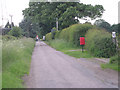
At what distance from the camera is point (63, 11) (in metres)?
36.3

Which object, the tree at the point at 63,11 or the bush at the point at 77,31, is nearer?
the bush at the point at 77,31

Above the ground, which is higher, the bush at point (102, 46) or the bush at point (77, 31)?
the bush at point (77, 31)

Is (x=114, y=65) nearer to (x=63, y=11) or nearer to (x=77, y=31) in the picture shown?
(x=77, y=31)

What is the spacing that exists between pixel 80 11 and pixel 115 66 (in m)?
25.5

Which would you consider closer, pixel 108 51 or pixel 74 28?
pixel 108 51

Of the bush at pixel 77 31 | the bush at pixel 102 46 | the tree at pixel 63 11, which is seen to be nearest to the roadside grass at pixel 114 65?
the bush at pixel 102 46

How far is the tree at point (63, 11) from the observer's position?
3319cm

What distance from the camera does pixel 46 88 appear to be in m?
7.06

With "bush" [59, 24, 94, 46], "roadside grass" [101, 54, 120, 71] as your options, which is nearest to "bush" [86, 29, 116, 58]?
"roadside grass" [101, 54, 120, 71]

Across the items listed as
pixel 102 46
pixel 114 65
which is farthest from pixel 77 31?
pixel 114 65

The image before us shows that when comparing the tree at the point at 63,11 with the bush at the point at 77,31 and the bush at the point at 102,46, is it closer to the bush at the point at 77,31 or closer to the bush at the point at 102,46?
the bush at the point at 77,31

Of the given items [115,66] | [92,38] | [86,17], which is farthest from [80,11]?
[115,66]

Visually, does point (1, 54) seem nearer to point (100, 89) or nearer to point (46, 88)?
point (46, 88)

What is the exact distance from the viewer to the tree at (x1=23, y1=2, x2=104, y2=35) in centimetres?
3319
